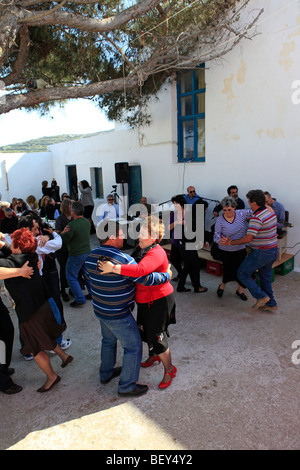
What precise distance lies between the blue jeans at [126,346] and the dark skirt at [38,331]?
52 cm

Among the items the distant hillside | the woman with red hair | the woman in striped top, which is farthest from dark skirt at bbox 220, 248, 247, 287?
the distant hillside

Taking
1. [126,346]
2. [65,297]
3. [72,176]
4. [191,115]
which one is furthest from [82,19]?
[72,176]

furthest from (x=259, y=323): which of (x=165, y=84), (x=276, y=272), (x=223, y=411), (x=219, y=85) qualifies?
(x=165, y=84)

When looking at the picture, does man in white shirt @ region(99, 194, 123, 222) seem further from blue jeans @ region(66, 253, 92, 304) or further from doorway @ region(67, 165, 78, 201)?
doorway @ region(67, 165, 78, 201)

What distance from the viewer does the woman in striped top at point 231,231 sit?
4469 millimetres

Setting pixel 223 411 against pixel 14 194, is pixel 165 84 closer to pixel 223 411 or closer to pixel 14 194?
pixel 223 411

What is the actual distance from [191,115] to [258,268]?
5.16 m

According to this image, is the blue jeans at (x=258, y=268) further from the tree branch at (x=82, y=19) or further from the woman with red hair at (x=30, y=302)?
the tree branch at (x=82, y=19)

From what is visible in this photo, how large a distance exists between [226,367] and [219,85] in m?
5.96

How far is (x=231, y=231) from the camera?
4477 mm

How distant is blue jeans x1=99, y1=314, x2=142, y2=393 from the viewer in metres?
2.69

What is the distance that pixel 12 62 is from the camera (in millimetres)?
6879

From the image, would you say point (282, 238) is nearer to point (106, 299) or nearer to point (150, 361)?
point (150, 361)

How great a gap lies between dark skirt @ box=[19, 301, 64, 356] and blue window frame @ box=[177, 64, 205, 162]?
596cm
